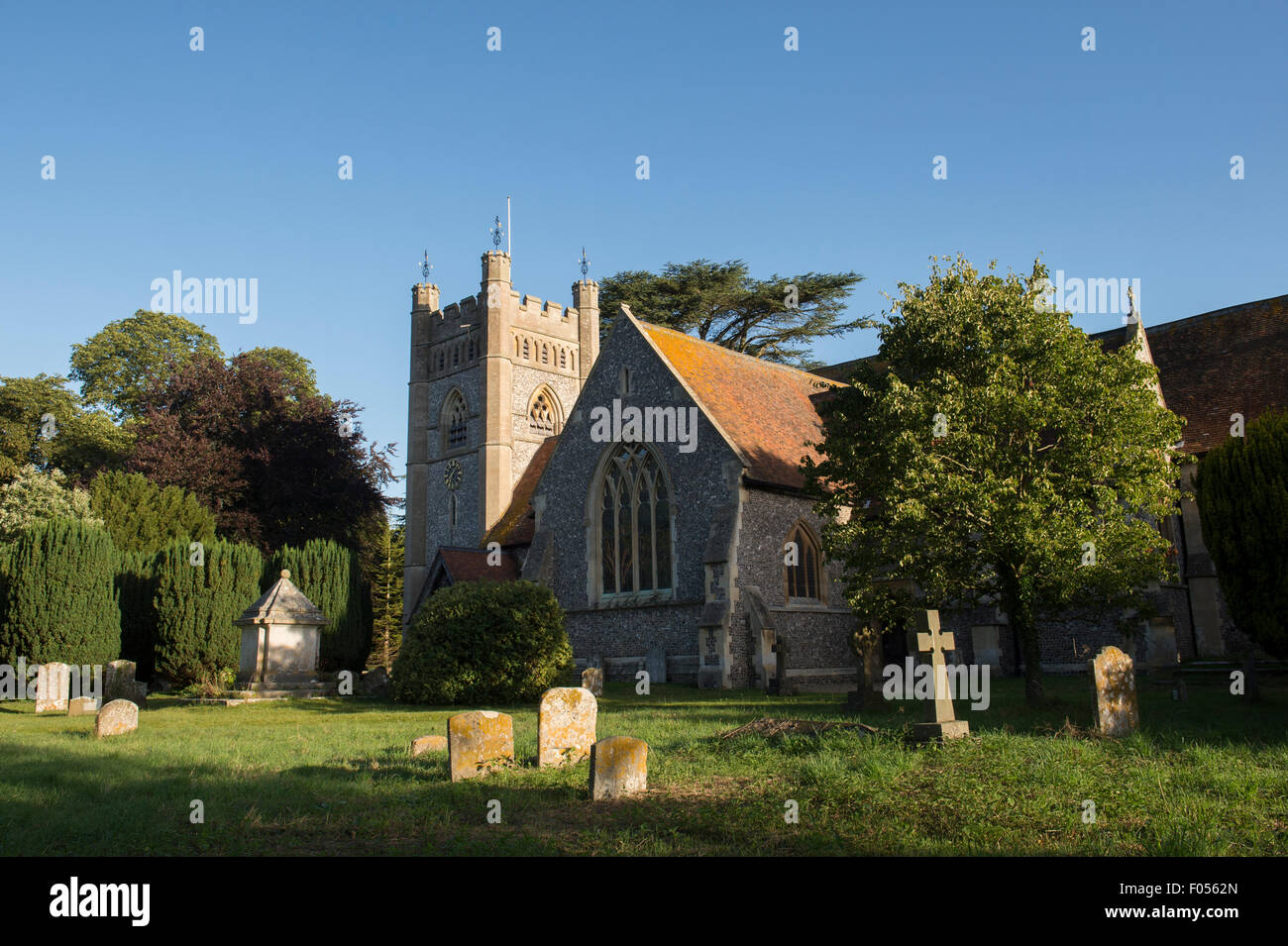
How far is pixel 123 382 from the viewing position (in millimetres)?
46812

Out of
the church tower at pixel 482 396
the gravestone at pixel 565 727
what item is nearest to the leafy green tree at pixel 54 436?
the church tower at pixel 482 396

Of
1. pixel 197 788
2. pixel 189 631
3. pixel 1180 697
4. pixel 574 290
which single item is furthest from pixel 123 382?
pixel 1180 697

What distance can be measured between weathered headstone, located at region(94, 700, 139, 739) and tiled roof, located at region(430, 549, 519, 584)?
14.8 m

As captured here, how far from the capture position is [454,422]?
44.5m

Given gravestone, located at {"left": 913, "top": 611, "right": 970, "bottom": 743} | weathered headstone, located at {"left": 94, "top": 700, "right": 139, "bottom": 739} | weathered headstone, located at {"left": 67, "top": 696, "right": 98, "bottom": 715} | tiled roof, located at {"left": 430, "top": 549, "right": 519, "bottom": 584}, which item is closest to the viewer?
gravestone, located at {"left": 913, "top": 611, "right": 970, "bottom": 743}

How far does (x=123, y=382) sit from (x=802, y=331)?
33996mm

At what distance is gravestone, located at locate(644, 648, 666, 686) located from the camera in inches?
948

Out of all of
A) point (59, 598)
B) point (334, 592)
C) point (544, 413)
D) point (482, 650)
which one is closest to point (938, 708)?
point (482, 650)

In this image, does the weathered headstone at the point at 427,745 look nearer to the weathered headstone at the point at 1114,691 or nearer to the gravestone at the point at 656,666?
the weathered headstone at the point at 1114,691

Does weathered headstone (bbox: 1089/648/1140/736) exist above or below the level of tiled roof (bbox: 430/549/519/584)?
below

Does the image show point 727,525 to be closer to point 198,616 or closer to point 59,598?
point 198,616

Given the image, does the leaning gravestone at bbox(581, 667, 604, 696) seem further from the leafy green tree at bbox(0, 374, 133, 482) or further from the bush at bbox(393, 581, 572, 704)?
the leafy green tree at bbox(0, 374, 133, 482)

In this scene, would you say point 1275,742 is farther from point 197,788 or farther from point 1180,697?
point 197,788

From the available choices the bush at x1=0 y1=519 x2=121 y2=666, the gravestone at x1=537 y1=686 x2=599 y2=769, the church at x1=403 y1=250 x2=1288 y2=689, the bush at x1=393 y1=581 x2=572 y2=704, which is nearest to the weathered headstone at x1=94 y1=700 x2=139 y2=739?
the bush at x1=393 y1=581 x2=572 y2=704
